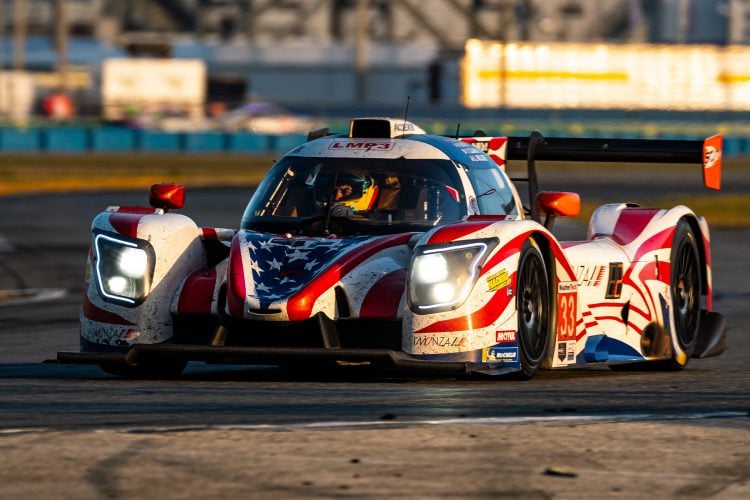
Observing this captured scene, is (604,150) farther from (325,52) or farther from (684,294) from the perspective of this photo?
(325,52)

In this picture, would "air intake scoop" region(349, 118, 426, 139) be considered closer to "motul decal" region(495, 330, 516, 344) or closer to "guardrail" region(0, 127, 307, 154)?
"motul decal" region(495, 330, 516, 344)

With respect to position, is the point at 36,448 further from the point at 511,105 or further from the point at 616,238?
the point at 511,105

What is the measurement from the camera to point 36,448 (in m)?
6.84

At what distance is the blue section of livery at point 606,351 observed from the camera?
1056cm

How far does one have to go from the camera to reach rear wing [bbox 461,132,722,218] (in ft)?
→ 38.9

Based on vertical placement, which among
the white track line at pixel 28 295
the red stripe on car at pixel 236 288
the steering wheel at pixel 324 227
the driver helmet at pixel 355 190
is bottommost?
the white track line at pixel 28 295

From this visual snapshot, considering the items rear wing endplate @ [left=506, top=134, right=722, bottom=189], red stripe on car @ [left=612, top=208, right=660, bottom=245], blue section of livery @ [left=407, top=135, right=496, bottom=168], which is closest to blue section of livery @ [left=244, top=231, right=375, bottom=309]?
blue section of livery @ [left=407, top=135, right=496, bottom=168]

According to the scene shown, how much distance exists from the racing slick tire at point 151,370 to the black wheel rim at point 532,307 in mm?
1955

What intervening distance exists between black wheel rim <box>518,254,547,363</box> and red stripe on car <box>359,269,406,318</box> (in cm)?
68

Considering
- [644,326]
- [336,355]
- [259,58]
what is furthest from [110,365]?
[259,58]

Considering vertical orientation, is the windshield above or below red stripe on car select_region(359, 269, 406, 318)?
above

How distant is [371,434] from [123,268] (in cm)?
321

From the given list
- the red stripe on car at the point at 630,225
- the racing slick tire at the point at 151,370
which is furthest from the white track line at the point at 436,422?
the red stripe on car at the point at 630,225

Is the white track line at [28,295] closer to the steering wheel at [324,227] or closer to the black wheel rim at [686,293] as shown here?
the steering wheel at [324,227]
